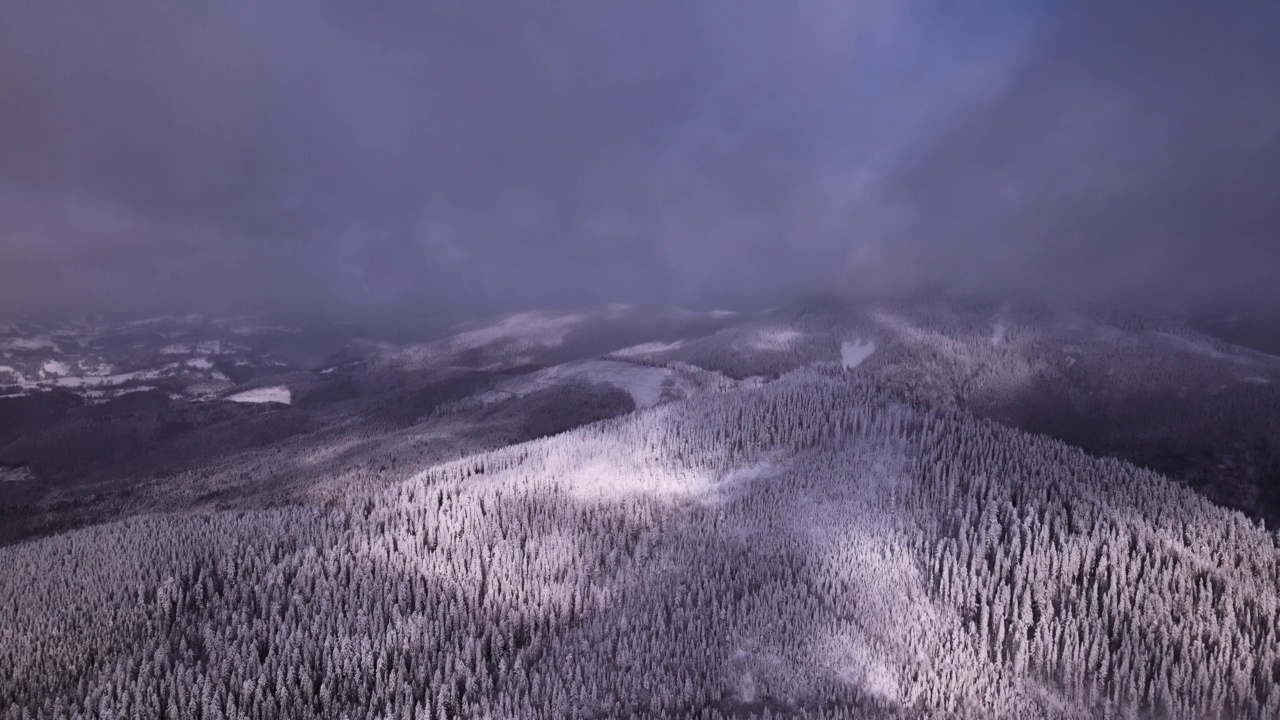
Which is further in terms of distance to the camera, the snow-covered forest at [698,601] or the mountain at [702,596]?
the mountain at [702,596]

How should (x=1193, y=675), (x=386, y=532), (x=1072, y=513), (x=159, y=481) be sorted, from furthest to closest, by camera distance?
(x=159, y=481) → (x=386, y=532) → (x=1072, y=513) → (x=1193, y=675)

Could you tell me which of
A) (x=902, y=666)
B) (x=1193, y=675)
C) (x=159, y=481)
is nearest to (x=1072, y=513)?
(x=1193, y=675)

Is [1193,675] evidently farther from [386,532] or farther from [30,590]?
[30,590]

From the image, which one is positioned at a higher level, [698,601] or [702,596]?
[702,596]

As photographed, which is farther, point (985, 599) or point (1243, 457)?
point (1243, 457)

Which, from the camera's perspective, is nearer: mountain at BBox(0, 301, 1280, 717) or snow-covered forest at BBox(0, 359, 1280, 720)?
snow-covered forest at BBox(0, 359, 1280, 720)

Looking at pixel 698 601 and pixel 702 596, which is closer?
pixel 698 601

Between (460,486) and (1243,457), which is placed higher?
(460,486)

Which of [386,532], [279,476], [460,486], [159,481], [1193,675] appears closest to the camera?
[1193,675]
